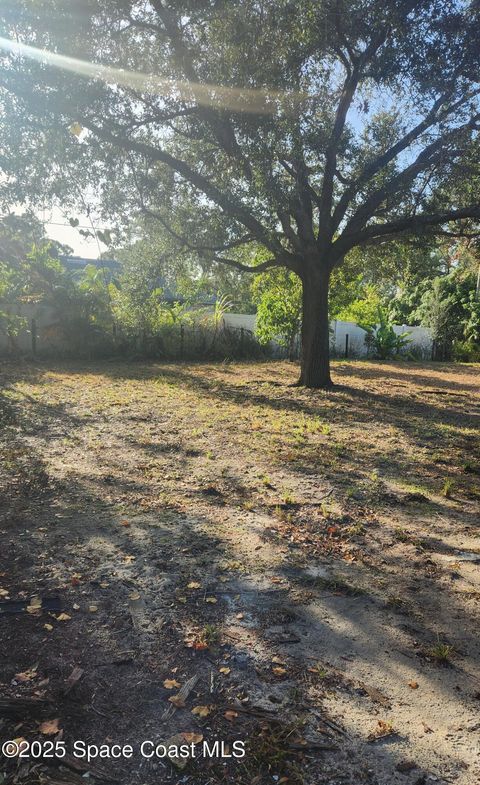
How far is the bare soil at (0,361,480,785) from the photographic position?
193cm

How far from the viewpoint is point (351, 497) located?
456 cm

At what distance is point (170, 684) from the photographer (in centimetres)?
219

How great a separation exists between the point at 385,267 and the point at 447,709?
12.1 meters

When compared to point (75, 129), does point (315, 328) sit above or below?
below

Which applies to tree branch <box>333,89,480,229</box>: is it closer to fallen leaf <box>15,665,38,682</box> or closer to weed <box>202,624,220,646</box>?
weed <box>202,624,220,646</box>

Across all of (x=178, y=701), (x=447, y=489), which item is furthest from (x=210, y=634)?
(x=447, y=489)

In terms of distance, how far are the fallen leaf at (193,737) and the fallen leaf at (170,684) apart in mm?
249

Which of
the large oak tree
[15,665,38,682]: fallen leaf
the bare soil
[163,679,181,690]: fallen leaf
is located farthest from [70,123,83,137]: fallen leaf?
[163,679,181,690]: fallen leaf

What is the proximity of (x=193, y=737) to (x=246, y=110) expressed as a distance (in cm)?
780

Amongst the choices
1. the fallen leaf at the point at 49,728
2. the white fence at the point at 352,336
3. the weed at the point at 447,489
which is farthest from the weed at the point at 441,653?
the white fence at the point at 352,336

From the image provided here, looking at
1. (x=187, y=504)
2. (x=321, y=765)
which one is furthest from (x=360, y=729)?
(x=187, y=504)

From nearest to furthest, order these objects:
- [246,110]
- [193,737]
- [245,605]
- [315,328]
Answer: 1. [193,737]
2. [245,605]
3. [246,110]
4. [315,328]

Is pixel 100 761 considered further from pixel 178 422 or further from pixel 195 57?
pixel 195 57

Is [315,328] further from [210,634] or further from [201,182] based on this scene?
[210,634]
